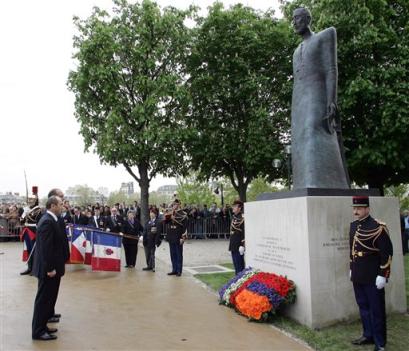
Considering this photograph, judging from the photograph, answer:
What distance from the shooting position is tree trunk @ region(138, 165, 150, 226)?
25.2 m

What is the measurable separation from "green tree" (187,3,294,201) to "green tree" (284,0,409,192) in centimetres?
400

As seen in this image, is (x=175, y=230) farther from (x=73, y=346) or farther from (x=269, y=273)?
(x=73, y=346)

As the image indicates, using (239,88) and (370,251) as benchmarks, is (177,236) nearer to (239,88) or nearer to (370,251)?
(370,251)

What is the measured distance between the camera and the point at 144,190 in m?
25.5

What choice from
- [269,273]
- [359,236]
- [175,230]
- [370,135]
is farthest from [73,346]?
[370,135]

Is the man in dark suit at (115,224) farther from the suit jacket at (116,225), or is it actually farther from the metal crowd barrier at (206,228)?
the metal crowd barrier at (206,228)

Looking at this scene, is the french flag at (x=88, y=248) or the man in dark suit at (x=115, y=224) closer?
the french flag at (x=88, y=248)

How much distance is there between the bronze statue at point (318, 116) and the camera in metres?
7.67

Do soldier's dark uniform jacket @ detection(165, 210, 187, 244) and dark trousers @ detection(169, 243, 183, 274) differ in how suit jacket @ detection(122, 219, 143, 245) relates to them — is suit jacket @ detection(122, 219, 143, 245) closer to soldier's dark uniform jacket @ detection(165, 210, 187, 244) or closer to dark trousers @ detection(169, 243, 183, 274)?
soldier's dark uniform jacket @ detection(165, 210, 187, 244)

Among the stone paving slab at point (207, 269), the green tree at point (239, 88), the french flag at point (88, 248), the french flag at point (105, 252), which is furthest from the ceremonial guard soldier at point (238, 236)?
the green tree at point (239, 88)

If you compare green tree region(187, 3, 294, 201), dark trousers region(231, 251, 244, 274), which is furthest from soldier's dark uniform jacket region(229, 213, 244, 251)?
green tree region(187, 3, 294, 201)

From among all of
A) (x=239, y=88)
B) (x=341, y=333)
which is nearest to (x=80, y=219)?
(x=239, y=88)

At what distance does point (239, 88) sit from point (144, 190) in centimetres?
775

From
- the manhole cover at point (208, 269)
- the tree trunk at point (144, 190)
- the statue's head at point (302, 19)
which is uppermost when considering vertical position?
the statue's head at point (302, 19)
